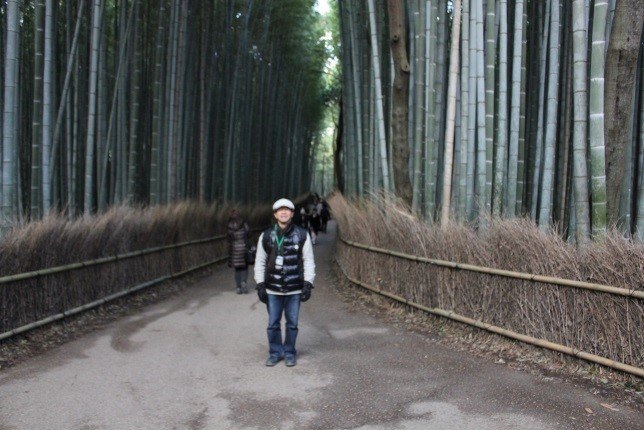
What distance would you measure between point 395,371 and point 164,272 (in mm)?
5021

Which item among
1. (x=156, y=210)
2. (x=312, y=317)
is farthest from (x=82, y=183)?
(x=312, y=317)

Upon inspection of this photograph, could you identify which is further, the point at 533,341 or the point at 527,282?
the point at 527,282

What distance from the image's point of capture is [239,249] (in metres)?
8.09

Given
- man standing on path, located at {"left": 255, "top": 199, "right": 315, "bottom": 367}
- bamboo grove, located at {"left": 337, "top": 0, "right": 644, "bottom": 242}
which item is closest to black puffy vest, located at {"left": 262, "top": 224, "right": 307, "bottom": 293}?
man standing on path, located at {"left": 255, "top": 199, "right": 315, "bottom": 367}

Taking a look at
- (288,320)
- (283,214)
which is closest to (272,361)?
(288,320)

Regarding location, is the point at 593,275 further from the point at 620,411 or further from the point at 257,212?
the point at 257,212

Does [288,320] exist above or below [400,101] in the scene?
below

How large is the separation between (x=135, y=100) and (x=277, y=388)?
633cm

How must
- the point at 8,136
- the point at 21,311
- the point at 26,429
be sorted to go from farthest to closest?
the point at 8,136 < the point at 21,311 < the point at 26,429

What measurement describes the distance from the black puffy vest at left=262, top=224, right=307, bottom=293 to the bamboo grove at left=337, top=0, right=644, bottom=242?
184cm

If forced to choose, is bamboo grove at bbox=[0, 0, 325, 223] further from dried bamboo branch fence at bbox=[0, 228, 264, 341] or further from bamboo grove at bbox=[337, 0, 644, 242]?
bamboo grove at bbox=[337, 0, 644, 242]

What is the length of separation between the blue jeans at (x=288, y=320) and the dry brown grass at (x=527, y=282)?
5.05ft

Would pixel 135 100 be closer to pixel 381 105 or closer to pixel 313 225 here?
pixel 381 105

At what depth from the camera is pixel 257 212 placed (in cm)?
1524
